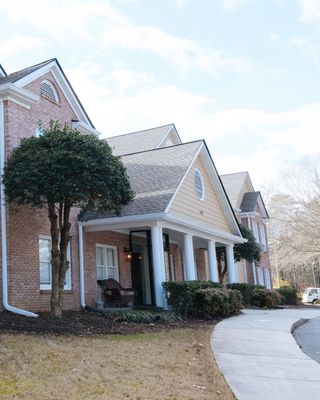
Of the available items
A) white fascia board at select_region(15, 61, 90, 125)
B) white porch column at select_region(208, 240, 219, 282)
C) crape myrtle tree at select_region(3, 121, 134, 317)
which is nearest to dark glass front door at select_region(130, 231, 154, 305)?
white porch column at select_region(208, 240, 219, 282)

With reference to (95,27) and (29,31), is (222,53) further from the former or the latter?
(29,31)

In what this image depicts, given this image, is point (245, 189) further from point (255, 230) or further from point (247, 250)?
point (247, 250)

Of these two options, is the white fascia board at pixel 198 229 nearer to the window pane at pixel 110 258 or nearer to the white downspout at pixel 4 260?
the window pane at pixel 110 258

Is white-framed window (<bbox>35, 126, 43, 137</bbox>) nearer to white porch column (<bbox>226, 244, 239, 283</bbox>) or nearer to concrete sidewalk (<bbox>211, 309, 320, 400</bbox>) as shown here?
concrete sidewalk (<bbox>211, 309, 320, 400</bbox>)

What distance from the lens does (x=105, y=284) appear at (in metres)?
15.6

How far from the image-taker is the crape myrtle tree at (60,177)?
1123cm

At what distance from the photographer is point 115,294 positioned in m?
15.5

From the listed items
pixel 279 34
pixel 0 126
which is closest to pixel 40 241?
pixel 0 126

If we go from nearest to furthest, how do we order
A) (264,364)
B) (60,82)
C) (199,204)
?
(264,364)
(60,82)
(199,204)

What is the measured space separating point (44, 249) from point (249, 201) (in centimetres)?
2179

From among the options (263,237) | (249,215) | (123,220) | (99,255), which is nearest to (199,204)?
(99,255)

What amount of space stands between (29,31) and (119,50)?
242cm

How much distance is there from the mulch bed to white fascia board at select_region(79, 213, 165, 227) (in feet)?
10.4

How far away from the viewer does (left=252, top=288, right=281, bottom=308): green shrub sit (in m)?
19.9
